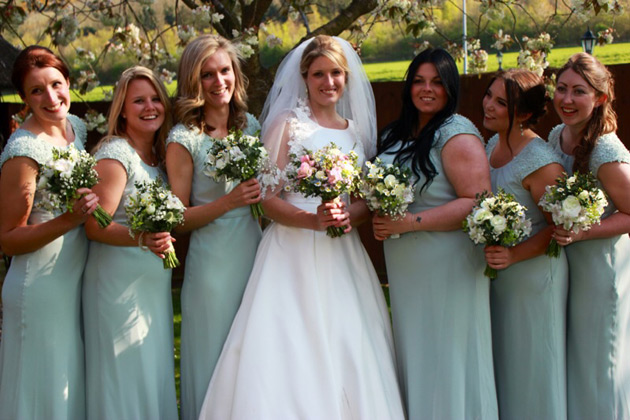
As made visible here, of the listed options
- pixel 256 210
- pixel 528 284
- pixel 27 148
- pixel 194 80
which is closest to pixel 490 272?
pixel 528 284

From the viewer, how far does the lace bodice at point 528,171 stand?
423 cm

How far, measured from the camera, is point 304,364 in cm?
419

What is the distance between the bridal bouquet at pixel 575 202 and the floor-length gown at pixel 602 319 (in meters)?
0.33

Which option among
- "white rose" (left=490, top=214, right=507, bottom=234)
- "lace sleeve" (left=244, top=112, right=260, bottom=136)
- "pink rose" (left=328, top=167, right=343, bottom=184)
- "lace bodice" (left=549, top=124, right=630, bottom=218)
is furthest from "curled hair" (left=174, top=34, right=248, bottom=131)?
"lace bodice" (left=549, top=124, right=630, bottom=218)

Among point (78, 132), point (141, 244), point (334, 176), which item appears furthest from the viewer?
point (78, 132)

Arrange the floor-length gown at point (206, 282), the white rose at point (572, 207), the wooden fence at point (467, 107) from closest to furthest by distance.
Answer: the white rose at point (572, 207) < the floor-length gown at point (206, 282) < the wooden fence at point (467, 107)

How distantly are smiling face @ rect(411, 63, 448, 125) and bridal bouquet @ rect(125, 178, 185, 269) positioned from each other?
1613mm

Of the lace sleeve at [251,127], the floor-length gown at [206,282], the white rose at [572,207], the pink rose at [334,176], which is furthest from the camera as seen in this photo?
the lace sleeve at [251,127]

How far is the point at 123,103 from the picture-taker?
4.43m

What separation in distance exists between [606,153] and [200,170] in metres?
2.49

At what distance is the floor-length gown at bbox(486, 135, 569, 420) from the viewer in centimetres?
425

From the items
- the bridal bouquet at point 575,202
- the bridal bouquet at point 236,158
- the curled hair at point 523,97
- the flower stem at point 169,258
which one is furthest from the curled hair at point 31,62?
the bridal bouquet at point 575,202

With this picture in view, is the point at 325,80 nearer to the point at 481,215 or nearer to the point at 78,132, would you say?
the point at 481,215

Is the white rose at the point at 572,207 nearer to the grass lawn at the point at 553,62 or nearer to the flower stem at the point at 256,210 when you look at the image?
the flower stem at the point at 256,210
